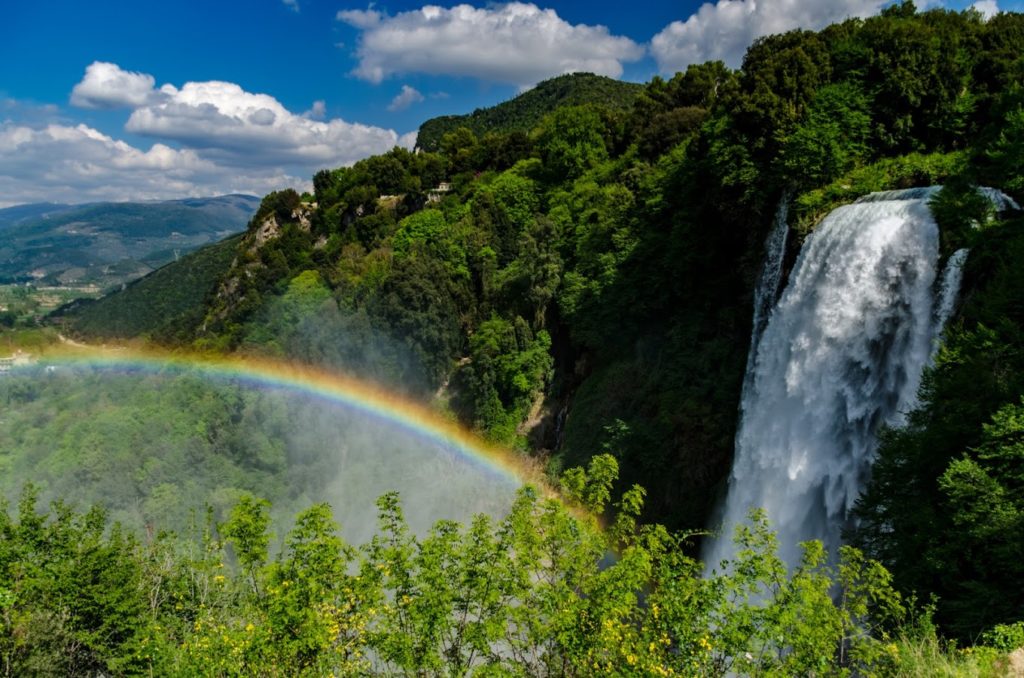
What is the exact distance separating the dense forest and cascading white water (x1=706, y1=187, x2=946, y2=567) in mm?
1130

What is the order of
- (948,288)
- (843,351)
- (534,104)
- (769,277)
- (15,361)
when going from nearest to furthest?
(948,288) < (843,351) < (769,277) < (15,361) < (534,104)

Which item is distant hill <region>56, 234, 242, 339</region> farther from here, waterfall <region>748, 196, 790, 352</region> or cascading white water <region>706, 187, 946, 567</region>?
cascading white water <region>706, 187, 946, 567</region>

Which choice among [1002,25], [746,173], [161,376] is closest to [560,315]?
[746,173]

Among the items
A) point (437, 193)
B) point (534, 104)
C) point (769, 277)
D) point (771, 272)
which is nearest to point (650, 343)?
point (769, 277)

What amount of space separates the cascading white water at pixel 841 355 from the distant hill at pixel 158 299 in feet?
348

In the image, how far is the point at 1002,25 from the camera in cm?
2009

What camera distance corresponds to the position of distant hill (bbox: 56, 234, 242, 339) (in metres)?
114

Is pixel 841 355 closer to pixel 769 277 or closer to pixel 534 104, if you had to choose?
pixel 769 277

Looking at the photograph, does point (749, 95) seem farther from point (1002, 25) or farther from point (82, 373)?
point (82, 373)

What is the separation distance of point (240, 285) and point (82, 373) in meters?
19.1

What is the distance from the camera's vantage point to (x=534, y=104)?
372 feet

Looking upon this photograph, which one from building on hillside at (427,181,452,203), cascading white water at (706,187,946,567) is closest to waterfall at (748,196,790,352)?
cascading white water at (706,187,946,567)

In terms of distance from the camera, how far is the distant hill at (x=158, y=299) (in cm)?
11350

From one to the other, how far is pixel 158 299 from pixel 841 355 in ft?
438
